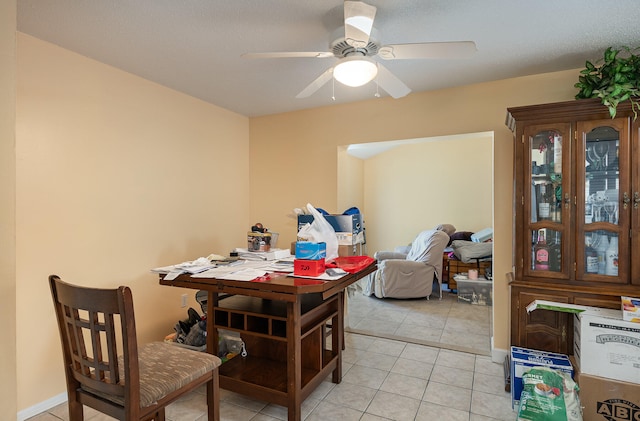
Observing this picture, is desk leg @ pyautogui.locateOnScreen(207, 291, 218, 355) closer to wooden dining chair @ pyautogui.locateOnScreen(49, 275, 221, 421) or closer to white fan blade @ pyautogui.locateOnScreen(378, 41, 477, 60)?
wooden dining chair @ pyautogui.locateOnScreen(49, 275, 221, 421)

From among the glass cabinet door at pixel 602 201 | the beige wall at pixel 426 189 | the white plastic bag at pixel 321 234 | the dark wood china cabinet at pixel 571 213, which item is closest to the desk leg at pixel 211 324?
the white plastic bag at pixel 321 234

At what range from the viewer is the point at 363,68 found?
5.76 ft

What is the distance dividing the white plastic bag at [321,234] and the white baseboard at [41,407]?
6.58 feet

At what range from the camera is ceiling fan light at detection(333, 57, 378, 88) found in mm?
1742

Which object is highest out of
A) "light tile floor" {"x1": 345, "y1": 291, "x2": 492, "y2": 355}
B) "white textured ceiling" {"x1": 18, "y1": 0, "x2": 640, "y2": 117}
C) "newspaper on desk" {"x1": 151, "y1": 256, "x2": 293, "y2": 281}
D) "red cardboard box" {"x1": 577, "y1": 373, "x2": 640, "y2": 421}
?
"white textured ceiling" {"x1": 18, "y1": 0, "x2": 640, "y2": 117}

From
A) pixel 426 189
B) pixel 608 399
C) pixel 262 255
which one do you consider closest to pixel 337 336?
pixel 262 255

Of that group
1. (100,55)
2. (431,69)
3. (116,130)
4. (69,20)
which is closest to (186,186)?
(116,130)

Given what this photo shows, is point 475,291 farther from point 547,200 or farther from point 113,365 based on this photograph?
point 113,365

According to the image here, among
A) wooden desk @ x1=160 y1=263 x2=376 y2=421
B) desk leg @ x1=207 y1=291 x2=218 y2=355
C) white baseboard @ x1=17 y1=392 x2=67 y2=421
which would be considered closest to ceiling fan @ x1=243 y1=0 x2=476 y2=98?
wooden desk @ x1=160 y1=263 x2=376 y2=421

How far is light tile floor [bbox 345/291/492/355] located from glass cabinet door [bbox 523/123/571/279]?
108 centimetres

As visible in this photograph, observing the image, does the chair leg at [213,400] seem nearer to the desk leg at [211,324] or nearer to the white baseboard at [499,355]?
the desk leg at [211,324]

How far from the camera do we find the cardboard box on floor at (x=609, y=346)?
1923 mm

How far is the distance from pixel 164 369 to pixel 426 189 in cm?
588

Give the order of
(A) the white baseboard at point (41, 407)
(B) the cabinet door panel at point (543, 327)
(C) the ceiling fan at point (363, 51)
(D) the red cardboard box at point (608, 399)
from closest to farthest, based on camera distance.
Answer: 1. (C) the ceiling fan at point (363, 51)
2. (D) the red cardboard box at point (608, 399)
3. (A) the white baseboard at point (41, 407)
4. (B) the cabinet door panel at point (543, 327)
